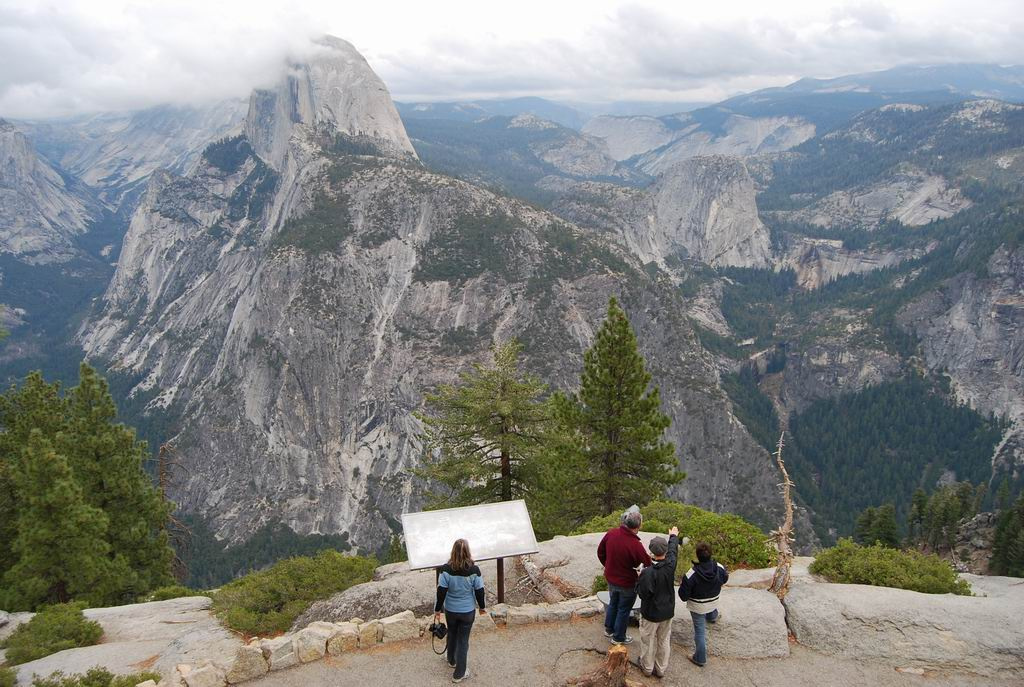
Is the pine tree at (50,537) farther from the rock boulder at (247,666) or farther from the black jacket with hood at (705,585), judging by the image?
the black jacket with hood at (705,585)

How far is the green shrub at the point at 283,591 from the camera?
16.2 metres

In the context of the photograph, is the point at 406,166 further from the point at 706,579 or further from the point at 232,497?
the point at 706,579

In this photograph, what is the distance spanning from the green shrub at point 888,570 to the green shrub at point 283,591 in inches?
517

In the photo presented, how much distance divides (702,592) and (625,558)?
5.00 feet

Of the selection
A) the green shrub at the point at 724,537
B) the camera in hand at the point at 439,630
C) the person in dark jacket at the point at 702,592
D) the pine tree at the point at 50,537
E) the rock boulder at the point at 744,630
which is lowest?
the pine tree at the point at 50,537

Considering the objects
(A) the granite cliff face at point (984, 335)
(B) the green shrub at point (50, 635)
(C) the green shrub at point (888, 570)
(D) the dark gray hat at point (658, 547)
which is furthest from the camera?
(A) the granite cliff face at point (984, 335)

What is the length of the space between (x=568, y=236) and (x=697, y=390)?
45.0 meters

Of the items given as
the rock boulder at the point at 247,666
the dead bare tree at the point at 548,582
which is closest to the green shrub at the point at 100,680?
the rock boulder at the point at 247,666

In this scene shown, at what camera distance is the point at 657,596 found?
10836 mm

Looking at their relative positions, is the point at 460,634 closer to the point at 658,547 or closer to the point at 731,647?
the point at 658,547

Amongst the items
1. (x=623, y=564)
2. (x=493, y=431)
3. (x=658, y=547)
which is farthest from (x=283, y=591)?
(x=658, y=547)

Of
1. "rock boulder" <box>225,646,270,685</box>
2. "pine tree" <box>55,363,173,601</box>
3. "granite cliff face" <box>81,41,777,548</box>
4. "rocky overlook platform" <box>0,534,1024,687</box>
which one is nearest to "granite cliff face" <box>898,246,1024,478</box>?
"granite cliff face" <box>81,41,777,548</box>

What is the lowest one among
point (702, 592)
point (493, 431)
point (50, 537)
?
point (50, 537)

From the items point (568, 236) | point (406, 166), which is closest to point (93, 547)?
point (568, 236)
